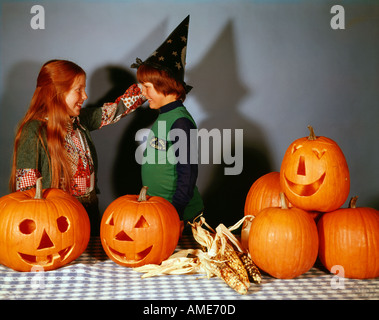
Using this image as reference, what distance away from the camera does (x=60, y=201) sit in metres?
1.28

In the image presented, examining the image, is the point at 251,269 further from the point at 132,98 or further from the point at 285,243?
the point at 132,98

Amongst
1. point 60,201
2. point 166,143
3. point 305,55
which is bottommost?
point 60,201

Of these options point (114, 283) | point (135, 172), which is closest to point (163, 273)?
point (114, 283)

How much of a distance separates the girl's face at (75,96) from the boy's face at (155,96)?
0.90ft

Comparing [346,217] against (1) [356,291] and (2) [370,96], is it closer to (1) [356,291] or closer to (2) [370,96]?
(1) [356,291]

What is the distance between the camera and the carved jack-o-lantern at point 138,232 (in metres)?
1.26

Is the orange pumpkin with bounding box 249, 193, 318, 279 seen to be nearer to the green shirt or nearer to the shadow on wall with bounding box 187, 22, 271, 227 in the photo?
the green shirt

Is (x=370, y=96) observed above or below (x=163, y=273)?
above

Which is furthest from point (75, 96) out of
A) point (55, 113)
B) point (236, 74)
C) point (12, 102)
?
point (236, 74)

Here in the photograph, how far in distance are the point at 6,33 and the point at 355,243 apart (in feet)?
6.21

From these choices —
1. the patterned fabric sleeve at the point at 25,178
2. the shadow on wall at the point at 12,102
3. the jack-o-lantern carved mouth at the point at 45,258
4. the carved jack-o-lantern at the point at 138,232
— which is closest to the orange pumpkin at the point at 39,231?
the jack-o-lantern carved mouth at the point at 45,258

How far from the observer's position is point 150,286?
3.76 ft

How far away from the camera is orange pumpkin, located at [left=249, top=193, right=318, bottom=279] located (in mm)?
1205

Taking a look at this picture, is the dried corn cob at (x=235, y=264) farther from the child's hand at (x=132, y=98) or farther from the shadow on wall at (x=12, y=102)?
the shadow on wall at (x=12, y=102)
